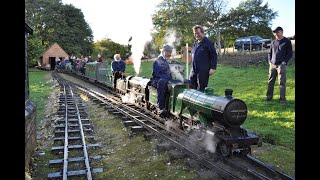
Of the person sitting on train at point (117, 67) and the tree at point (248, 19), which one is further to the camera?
Result: the tree at point (248, 19)

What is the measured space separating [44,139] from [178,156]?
12.1ft

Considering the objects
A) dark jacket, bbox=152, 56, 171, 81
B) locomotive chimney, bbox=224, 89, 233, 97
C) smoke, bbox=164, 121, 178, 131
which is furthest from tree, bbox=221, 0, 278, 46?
locomotive chimney, bbox=224, 89, 233, 97

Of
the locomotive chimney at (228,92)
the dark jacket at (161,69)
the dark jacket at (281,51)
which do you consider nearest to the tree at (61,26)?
the dark jacket at (161,69)

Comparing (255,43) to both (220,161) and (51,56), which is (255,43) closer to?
(220,161)

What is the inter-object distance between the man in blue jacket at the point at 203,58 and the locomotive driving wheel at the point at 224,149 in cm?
182

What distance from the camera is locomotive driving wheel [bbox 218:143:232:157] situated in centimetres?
515

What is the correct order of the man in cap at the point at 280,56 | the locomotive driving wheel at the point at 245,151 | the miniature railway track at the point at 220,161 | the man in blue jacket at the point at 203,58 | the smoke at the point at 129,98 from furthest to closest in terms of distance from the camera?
the smoke at the point at 129,98, the man in cap at the point at 280,56, the man in blue jacket at the point at 203,58, the locomotive driving wheel at the point at 245,151, the miniature railway track at the point at 220,161

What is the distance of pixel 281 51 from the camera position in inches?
349

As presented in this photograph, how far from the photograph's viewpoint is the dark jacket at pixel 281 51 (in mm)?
8648

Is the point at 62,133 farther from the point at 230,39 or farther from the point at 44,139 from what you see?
the point at 230,39

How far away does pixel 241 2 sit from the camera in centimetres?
2780

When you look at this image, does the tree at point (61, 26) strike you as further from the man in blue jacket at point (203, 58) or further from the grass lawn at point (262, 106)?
the man in blue jacket at point (203, 58)

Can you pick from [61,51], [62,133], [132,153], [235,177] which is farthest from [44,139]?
[61,51]
